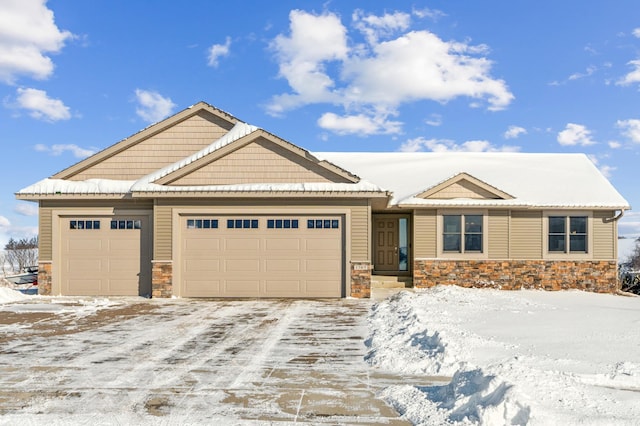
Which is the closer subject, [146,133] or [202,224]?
[202,224]

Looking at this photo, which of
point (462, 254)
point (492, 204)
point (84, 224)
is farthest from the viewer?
point (462, 254)

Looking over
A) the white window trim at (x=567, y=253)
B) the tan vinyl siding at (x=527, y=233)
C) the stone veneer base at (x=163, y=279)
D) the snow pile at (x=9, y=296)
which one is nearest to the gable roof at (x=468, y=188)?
the tan vinyl siding at (x=527, y=233)

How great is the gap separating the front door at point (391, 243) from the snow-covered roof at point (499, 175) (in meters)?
1.25

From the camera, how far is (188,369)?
668 centimetres

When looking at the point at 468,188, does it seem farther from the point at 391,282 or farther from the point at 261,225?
the point at 261,225

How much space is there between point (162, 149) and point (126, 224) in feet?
8.79

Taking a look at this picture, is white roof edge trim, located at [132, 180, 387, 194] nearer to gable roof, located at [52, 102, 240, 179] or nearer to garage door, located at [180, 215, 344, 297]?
garage door, located at [180, 215, 344, 297]

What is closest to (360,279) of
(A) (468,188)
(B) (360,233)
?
(B) (360,233)

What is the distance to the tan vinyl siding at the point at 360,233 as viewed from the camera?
14.8 m

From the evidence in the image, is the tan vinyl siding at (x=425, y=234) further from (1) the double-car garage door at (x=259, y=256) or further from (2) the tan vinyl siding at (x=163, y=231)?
(2) the tan vinyl siding at (x=163, y=231)

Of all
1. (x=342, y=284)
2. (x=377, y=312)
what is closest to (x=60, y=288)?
(x=342, y=284)

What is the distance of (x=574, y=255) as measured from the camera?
1778cm

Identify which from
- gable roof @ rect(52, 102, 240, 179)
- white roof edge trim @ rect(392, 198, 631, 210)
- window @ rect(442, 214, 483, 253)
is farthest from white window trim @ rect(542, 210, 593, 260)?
gable roof @ rect(52, 102, 240, 179)

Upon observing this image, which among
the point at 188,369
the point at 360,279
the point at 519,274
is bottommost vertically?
the point at 188,369
